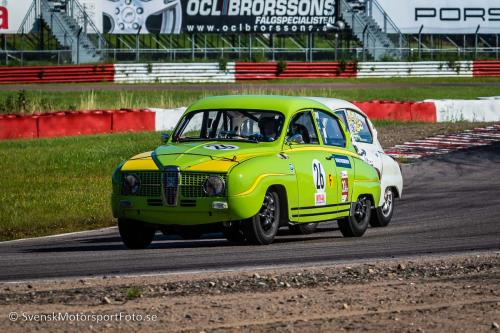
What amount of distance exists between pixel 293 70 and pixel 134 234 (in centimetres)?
4145

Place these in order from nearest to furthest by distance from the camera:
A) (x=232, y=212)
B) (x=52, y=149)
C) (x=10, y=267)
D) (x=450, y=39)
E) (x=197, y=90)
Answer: (x=10, y=267) → (x=232, y=212) → (x=52, y=149) → (x=197, y=90) → (x=450, y=39)

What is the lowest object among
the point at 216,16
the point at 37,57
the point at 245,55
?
the point at 37,57

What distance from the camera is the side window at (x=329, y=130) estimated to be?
1256 centimetres

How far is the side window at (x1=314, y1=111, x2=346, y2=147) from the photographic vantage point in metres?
12.6

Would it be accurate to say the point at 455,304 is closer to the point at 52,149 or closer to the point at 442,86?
the point at 52,149

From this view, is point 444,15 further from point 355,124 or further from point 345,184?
point 345,184

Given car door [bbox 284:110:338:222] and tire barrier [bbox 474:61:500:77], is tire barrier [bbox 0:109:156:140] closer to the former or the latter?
car door [bbox 284:110:338:222]

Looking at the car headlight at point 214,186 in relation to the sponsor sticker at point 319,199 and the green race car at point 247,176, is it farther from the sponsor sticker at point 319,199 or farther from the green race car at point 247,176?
the sponsor sticker at point 319,199

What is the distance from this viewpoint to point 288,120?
39.4ft

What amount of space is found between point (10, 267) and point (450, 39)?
52.5 m

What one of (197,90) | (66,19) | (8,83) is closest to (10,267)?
(197,90)

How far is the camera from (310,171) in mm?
11758

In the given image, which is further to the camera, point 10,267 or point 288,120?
point 288,120

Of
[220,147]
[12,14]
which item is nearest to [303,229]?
[220,147]
